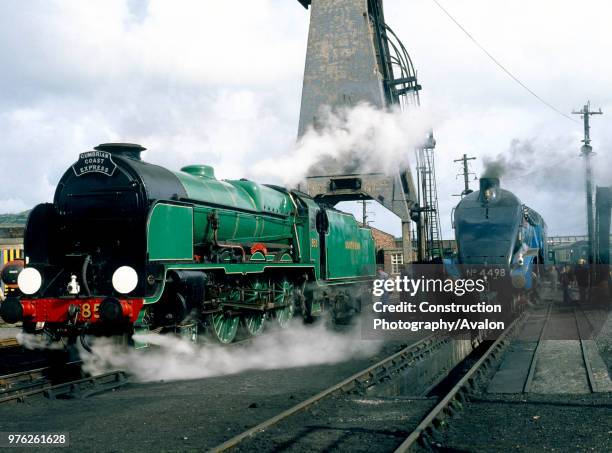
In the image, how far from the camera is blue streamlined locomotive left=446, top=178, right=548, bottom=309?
15078 millimetres

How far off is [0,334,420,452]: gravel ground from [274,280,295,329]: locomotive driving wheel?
11.0 ft

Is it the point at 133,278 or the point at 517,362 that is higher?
the point at 133,278

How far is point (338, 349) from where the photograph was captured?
12672 mm

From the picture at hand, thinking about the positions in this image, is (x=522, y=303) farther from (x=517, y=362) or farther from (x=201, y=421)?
(x=201, y=421)

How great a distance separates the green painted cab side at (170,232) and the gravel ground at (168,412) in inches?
71.7

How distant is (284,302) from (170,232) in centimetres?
425

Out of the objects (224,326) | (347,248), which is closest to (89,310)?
(224,326)

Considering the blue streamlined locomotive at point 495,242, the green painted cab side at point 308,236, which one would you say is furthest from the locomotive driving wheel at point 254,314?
the blue streamlined locomotive at point 495,242

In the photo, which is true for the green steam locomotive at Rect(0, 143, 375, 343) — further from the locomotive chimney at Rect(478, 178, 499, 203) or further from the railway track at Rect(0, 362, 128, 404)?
the locomotive chimney at Rect(478, 178, 499, 203)

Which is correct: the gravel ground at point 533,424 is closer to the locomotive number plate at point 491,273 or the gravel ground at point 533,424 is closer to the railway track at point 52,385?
the railway track at point 52,385

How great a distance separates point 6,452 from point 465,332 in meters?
11.8

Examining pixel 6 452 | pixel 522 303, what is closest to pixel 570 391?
pixel 6 452

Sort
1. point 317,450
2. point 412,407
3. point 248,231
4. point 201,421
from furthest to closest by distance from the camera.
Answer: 1. point 248,231
2. point 412,407
3. point 201,421
4. point 317,450

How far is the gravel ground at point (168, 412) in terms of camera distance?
5949 mm
